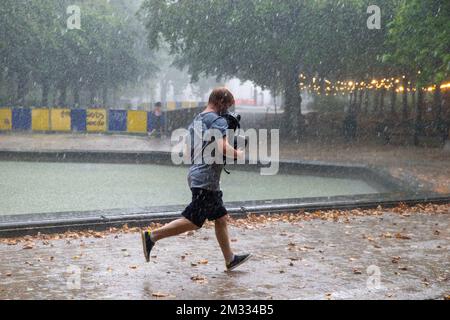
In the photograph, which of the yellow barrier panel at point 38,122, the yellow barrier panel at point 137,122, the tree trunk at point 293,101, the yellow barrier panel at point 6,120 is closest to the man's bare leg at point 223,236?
the tree trunk at point 293,101

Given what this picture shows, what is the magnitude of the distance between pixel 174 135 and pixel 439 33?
1516 centimetres

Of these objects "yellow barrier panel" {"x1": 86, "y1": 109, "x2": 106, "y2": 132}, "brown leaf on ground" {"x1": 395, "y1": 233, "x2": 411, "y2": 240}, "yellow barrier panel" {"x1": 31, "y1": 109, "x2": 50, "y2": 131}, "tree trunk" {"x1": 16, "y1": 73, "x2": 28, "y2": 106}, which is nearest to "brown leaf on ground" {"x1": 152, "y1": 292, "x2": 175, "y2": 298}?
"brown leaf on ground" {"x1": 395, "y1": 233, "x2": 411, "y2": 240}

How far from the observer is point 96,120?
32.2 metres

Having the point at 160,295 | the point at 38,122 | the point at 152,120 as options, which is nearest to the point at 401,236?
the point at 160,295

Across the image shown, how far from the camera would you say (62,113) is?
32.2 m

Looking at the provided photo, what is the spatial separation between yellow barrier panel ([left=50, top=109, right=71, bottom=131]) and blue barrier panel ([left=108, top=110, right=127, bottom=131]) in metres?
2.02

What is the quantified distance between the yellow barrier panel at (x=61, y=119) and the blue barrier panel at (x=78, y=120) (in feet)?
0.65

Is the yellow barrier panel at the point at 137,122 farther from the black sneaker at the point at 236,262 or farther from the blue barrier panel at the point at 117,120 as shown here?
the black sneaker at the point at 236,262

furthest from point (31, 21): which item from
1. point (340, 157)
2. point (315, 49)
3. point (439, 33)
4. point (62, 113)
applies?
point (439, 33)

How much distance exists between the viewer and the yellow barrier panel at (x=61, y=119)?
3219 centimetres

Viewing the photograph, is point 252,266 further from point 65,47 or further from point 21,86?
point 65,47

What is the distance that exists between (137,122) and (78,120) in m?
3.00
